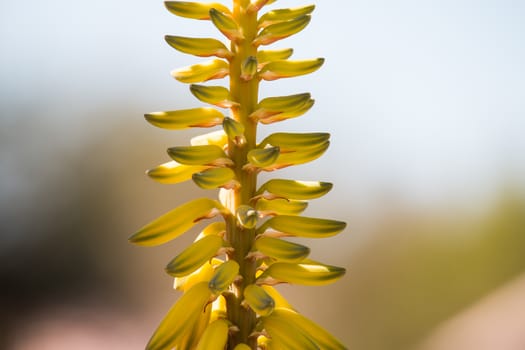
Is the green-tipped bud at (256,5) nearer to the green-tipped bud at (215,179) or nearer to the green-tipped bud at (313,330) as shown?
the green-tipped bud at (215,179)

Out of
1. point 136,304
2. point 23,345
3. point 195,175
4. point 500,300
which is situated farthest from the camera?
point 136,304

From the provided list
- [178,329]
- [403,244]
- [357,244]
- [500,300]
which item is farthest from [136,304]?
[178,329]

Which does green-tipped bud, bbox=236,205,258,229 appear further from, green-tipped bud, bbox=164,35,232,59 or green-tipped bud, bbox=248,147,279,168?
green-tipped bud, bbox=164,35,232,59

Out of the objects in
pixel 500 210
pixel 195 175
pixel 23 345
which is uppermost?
pixel 195 175

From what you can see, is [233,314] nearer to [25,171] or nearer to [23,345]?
[23,345]

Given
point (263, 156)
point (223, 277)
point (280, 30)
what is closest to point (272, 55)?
point (280, 30)
